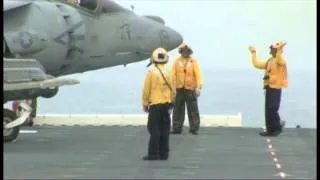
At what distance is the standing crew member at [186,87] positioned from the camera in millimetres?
16922

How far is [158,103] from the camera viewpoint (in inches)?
500

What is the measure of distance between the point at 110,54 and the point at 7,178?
7146 millimetres

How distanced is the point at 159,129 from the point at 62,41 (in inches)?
165

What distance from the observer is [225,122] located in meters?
20.9

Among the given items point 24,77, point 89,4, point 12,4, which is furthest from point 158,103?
point 89,4

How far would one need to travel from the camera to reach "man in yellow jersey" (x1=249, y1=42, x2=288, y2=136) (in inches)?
655

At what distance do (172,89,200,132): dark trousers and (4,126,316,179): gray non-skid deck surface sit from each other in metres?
0.31

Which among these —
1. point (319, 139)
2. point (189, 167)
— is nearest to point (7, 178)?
point (189, 167)

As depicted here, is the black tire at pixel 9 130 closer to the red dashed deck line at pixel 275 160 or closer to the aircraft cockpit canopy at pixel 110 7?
the aircraft cockpit canopy at pixel 110 7

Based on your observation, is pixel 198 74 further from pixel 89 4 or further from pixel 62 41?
pixel 62 41

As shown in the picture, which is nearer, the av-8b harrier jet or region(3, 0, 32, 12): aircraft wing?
the av-8b harrier jet

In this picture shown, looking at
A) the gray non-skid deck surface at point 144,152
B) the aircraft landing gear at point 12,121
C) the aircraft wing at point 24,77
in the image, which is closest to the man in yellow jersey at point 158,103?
the gray non-skid deck surface at point 144,152

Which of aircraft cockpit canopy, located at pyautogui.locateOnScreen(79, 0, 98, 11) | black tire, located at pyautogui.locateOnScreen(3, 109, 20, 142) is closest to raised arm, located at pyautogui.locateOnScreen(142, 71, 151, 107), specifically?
black tire, located at pyautogui.locateOnScreen(3, 109, 20, 142)

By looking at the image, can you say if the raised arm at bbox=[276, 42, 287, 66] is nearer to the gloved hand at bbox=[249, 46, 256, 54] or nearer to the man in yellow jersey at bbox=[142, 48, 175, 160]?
the gloved hand at bbox=[249, 46, 256, 54]
